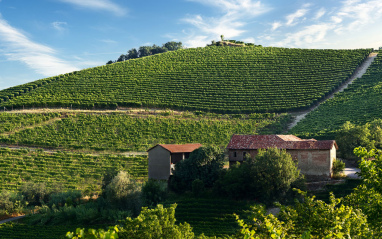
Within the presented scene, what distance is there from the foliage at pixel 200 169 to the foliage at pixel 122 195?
13.6 feet

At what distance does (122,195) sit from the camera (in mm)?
34438

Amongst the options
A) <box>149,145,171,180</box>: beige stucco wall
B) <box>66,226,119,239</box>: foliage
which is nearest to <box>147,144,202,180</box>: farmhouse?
<box>149,145,171,180</box>: beige stucco wall

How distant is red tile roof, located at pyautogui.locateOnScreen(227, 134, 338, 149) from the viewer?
3400cm

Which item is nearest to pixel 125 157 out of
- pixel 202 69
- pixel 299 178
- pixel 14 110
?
pixel 299 178

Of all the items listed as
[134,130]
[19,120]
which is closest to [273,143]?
[134,130]

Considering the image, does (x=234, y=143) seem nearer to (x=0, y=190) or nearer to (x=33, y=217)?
(x=33, y=217)

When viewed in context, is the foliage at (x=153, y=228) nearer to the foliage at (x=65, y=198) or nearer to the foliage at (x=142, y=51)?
the foliage at (x=65, y=198)

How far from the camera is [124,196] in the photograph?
34531 millimetres

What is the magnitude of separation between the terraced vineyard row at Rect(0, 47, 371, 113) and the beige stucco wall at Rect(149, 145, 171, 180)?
3185 cm

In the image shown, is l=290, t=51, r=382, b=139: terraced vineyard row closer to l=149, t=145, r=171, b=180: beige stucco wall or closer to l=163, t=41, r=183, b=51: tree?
l=149, t=145, r=171, b=180: beige stucco wall

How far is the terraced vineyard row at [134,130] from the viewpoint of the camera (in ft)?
176

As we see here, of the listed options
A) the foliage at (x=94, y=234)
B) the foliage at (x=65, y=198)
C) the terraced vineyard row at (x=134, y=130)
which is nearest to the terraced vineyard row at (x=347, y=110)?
the terraced vineyard row at (x=134, y=130)

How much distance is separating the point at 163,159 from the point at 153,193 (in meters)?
5.35

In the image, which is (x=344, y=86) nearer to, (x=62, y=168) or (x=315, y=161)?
(x=315, y=161)
